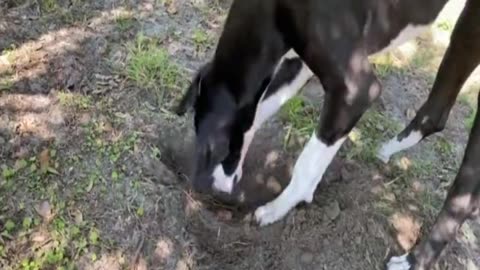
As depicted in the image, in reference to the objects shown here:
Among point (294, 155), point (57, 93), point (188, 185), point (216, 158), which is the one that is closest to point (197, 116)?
point (216, 158)

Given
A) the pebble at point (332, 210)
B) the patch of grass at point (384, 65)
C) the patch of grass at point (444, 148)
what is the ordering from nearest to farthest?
1. the pebble at point (332, 210)
2. the patch of grass at point (444, 148)
3. the patch of grass at point (384, 65)

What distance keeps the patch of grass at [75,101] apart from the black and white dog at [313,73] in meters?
0.62

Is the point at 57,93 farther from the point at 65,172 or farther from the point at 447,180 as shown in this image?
the point at 447,180

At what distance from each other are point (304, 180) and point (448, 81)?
683mm

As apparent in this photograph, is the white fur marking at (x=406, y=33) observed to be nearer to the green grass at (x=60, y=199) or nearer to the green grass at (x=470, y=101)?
the green grass at (x=470, y=101)

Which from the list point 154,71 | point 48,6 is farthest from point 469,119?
point 48,6

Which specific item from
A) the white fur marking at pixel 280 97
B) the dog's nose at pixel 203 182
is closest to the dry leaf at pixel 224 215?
the dog's nose at pixel 203 182

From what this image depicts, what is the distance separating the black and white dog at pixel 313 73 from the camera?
264 cm

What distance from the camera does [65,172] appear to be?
304 cm

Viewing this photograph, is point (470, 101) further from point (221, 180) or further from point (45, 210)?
point (45, 210)

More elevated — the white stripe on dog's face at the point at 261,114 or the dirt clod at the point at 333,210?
the white stripe on dog's face at the point at 261,114

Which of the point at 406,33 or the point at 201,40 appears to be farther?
the point at 201,40

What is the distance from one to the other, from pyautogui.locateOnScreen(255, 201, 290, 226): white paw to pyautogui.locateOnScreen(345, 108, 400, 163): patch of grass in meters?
0.42

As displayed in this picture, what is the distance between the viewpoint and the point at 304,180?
2969 mm
